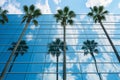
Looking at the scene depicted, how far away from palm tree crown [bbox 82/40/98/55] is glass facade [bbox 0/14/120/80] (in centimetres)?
57

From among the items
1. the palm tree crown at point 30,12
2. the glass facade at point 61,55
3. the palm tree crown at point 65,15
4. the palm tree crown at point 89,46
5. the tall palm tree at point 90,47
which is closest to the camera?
the glass facade at point 61,55

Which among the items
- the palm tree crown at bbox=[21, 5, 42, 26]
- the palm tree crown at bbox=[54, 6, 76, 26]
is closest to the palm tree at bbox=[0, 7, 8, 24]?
the palm tree crown at bbox=[21, 5, 42, 26]

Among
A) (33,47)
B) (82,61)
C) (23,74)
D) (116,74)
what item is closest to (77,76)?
(82,61)

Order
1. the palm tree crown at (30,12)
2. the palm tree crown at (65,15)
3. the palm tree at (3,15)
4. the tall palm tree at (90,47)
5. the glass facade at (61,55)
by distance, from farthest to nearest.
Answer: the palm tree at (3,15)
the palm tree crown at (65,15)
the palm tree crown at (30,12)
the tall palm tree at (90,47)
the glass facade at (61,55)

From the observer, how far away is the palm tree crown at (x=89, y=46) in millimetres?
29984

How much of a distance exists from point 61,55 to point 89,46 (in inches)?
186

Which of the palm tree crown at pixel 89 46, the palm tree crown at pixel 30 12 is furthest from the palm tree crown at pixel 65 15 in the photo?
the palm tree crown at pixel 89 46

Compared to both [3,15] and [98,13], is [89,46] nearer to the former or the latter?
[98,13]

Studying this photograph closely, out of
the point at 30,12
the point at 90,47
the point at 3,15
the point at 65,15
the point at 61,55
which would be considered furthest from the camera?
the point at 3,15

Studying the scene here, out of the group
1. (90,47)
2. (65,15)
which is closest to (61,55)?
(90,47)

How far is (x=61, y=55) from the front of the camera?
A: 29.1 meters

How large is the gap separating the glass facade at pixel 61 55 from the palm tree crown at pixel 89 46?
0.57 m

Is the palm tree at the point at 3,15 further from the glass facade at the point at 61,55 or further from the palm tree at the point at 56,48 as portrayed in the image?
the palm tree at the point at 56,48

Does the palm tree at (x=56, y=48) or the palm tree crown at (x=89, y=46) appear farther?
the palm tree crown at (x=89, y=46)
